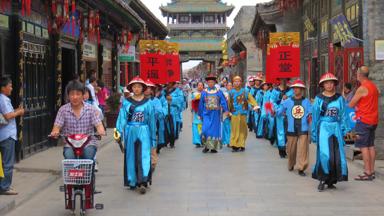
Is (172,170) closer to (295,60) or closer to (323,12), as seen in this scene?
(295,60)

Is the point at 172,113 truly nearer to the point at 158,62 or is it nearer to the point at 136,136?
the point at 158,62

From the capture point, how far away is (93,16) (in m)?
15.0

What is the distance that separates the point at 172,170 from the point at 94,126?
3.77 m

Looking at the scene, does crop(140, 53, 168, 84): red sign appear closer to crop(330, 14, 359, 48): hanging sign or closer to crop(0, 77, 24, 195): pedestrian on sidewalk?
crop(330, 14, 359, 48): hanging sign

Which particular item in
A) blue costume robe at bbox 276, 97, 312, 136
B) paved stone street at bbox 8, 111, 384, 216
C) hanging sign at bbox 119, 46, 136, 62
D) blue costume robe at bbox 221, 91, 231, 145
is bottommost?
paved stone street at bbox 8, 111, 384, 216

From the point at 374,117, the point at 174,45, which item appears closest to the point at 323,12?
the point at 174,45

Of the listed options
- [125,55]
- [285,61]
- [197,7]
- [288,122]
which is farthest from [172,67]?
[197,7]

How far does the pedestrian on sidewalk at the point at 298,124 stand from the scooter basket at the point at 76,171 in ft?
14.2

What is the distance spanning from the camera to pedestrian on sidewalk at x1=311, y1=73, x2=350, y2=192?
820cm

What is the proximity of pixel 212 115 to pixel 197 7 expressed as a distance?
63708mm

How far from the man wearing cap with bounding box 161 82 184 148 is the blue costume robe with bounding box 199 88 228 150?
3.03 ft

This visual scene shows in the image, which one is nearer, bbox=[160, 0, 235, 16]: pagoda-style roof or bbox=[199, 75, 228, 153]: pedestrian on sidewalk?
bbox=[199, 75, 228, 153]: pedestrian on sidewalk

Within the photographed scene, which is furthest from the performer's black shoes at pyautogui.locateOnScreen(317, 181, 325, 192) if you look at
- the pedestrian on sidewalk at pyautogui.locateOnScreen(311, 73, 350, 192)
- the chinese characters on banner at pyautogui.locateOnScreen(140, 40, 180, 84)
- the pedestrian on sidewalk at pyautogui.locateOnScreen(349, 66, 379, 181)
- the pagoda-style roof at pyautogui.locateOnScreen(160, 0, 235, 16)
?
the pagoda-style roof at pyautogui.locateOnScreen(160, 0, 235, 16)

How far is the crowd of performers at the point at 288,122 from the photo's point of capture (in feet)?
27.1
